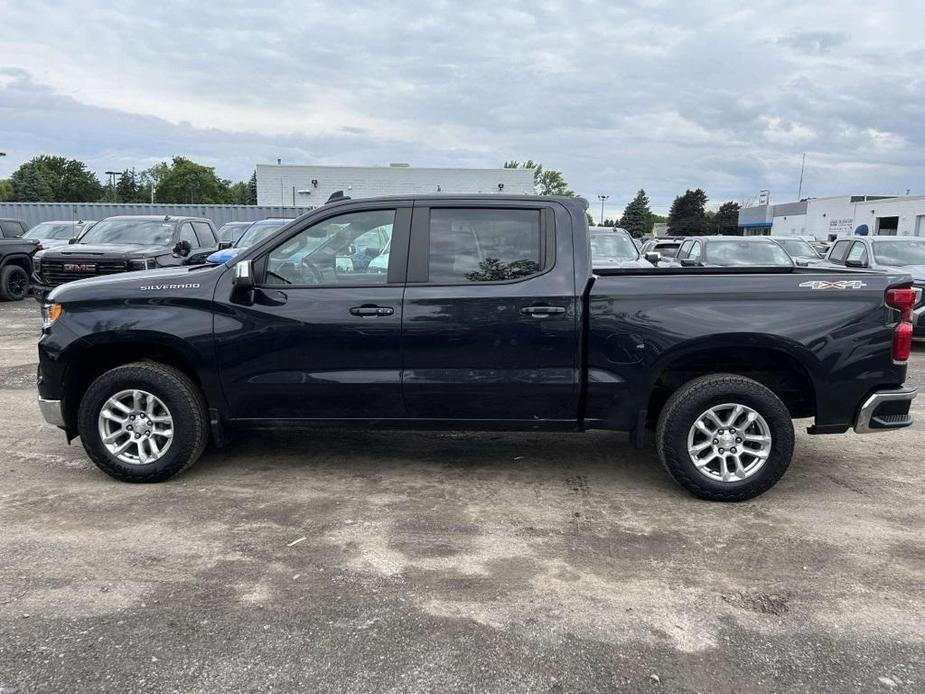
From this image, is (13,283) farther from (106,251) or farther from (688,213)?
(688,213)

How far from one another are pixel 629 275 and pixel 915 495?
2.39 m

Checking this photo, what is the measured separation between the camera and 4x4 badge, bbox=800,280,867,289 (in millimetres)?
4270

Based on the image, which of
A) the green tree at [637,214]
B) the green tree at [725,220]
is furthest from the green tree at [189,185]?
the green tree at [725,220]

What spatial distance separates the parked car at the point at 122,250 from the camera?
11383 millimetres

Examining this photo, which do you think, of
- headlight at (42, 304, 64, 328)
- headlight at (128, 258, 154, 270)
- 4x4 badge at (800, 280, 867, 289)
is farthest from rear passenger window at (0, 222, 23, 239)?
4x4 badge at (800, 280, 867, 289)

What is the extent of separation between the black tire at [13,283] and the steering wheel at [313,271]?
13.1 meters

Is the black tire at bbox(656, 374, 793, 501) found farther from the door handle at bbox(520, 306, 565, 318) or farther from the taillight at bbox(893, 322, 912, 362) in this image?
the door handle at bbox(520, 306, 565, 318)

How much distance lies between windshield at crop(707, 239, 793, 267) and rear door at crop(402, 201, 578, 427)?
29.8 ft

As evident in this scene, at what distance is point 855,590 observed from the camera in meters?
3.41

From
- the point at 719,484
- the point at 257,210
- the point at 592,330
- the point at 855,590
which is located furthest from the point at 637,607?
the point at 257,210

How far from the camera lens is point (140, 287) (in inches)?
180

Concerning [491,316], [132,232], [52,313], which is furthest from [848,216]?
[52,313]

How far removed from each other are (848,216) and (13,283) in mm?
54143

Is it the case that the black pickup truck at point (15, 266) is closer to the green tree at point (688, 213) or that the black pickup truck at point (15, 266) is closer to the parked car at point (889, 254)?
the parked car at point (889, 254)
